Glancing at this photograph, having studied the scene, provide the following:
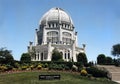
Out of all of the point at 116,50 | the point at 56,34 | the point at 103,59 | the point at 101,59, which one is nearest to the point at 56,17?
the point at 56,34

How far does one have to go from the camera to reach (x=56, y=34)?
105562 mm

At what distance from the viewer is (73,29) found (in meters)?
111

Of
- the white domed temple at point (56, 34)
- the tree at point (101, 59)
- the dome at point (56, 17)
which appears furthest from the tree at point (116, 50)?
the dome at point (56, 17)

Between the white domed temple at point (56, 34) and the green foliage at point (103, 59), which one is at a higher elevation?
the white domed temple at point (56, 34)

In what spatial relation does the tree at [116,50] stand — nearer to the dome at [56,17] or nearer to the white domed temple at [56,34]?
the white domed temple at [56,34]

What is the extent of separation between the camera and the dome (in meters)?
108

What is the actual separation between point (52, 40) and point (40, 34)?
Result: 20.9 ft

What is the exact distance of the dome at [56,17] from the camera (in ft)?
355

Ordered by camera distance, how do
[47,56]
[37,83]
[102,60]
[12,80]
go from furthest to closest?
[47,56], [102,60], [12,80], [37,83]

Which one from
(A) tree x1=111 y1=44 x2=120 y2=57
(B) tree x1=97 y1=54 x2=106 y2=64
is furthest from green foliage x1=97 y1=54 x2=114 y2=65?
(A) tree x1=111 y1=44 x2=120 y2=57

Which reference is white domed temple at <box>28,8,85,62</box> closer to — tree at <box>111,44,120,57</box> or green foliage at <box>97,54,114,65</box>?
tree at <box>111,44,120,57</box>

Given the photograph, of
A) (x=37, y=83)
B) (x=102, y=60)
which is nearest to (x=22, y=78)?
(x=37, y=83)

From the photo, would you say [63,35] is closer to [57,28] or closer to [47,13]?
[57,28]

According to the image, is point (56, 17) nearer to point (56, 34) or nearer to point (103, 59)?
point (56, 34)
